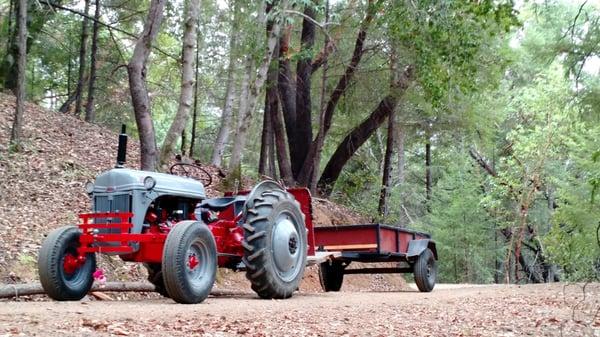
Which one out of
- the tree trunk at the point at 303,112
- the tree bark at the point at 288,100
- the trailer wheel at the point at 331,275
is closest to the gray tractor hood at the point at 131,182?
the trailer wheel at the point at 331,275

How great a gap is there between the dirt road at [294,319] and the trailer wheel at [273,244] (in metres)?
0.30

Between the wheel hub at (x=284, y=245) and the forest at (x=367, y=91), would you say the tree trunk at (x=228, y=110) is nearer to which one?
the forest at (x=367, y=91)

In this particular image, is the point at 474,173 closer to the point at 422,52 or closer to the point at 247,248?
the point at 422,52

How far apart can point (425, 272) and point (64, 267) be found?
719 centimetres

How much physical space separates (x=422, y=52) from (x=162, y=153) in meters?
4.89

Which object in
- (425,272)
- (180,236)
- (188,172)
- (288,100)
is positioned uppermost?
(288,100)

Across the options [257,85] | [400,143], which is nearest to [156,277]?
[257,85]

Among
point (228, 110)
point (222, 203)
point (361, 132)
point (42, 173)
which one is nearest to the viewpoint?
point (222, 203)

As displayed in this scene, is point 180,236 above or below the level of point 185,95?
below

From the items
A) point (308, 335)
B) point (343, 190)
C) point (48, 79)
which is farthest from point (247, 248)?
point (48, 79)

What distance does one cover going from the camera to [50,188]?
11844mm

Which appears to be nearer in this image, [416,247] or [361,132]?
[416,247]

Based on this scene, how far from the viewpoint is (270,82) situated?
17766mm

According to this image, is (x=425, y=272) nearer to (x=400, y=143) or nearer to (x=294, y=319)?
(x=294, y=319)
